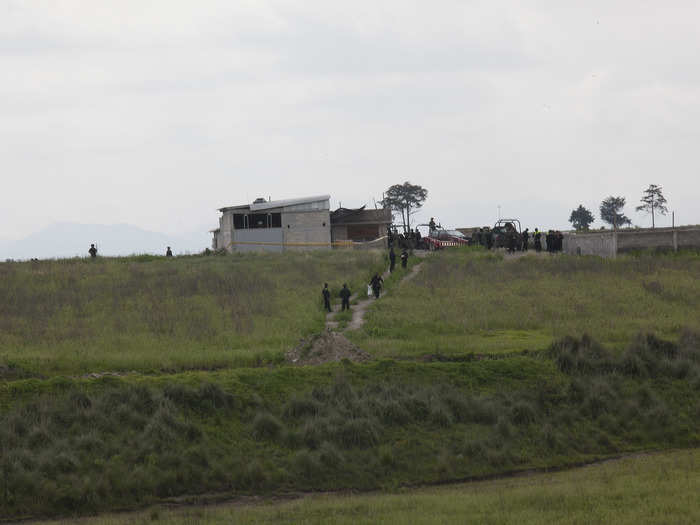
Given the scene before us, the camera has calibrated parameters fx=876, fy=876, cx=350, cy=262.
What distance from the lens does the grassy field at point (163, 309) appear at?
2644 centimetres

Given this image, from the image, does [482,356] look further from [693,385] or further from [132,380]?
[132,380]

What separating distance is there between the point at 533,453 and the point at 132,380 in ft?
33.3

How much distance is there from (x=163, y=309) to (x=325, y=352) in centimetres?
1228

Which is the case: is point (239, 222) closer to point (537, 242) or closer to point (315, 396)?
point (537, 242)

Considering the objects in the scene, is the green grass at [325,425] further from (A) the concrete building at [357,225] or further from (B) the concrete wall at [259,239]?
(A) the concrete building at [357,225]

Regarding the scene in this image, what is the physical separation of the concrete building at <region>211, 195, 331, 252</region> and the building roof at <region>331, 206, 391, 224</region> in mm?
4630

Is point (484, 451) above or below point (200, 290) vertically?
below

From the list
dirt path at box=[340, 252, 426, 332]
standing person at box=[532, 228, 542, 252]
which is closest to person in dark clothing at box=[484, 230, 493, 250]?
standing person at box=[532, 228, 542, 252]

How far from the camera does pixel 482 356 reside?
86.6ft

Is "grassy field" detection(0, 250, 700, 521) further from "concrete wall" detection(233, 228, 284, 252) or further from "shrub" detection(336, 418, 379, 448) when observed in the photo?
"concrete wall" detection(233, 228, 284, 252)

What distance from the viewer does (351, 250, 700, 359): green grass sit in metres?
29.3

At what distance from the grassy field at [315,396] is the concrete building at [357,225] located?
3298cm

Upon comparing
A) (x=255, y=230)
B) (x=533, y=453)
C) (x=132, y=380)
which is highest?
(x=255, y=230)

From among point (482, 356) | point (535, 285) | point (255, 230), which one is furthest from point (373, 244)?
point (482, 356)
